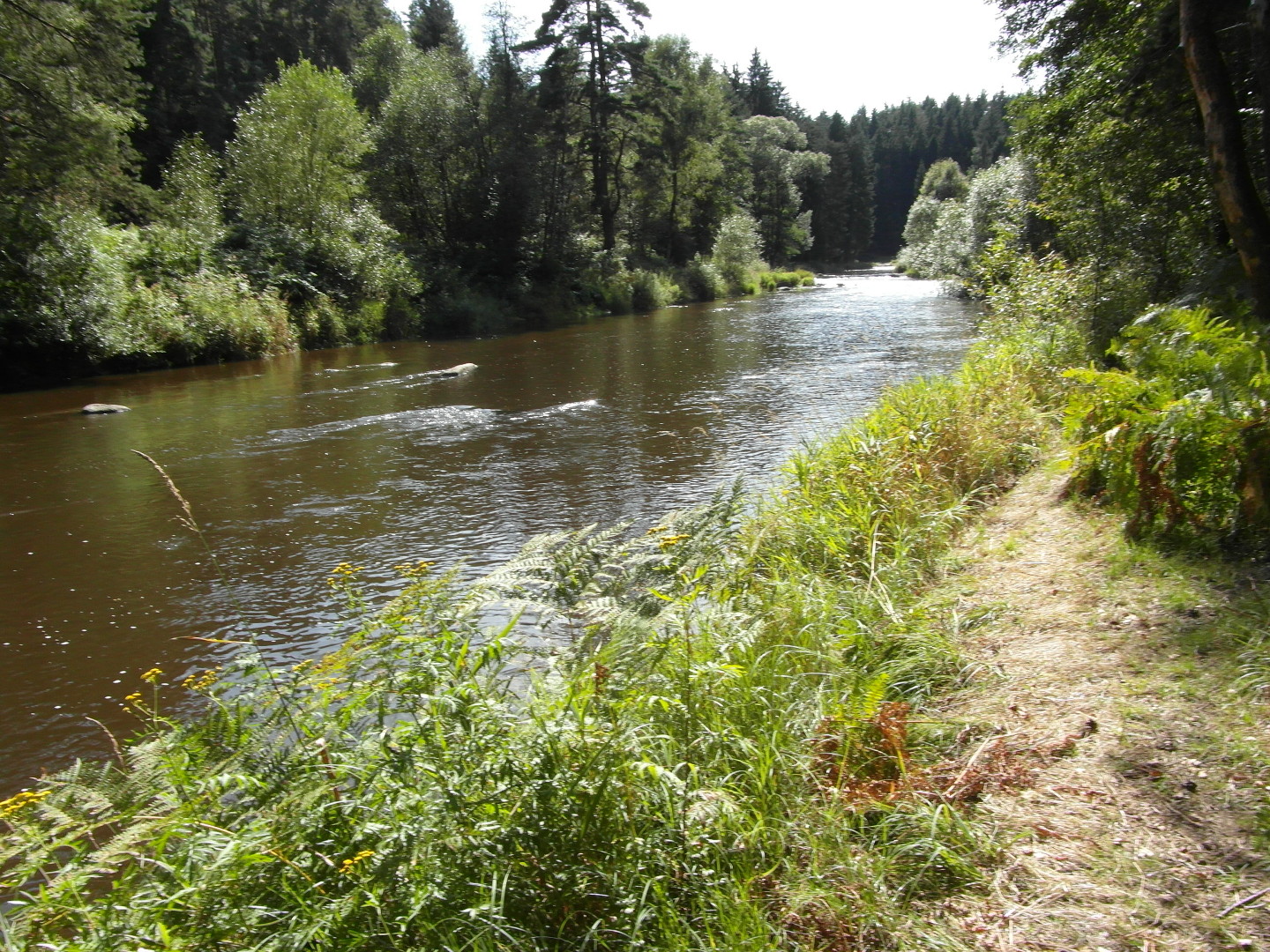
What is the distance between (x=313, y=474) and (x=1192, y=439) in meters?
9.89

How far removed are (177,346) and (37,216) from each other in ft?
12.8

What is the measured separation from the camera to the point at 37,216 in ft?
61.7

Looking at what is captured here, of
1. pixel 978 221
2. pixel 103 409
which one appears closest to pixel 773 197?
pixel 978 221

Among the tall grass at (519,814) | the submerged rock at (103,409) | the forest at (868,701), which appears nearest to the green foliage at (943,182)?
the forest at (868,701)

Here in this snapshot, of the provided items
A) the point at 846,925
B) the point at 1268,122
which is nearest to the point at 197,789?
the point at 846,925

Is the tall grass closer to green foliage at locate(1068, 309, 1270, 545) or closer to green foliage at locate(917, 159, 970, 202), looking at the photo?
green foliage at locate(1068, 309, 1270, 545)

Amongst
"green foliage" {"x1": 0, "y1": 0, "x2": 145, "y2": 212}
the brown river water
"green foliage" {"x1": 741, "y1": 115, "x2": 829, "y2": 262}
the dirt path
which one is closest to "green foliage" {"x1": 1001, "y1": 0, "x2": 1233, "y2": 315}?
the brown river water

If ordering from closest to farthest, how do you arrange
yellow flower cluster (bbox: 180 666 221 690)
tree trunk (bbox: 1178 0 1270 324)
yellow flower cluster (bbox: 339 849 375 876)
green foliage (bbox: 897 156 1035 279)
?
1. yellow flower cluster (bbox: 339 849 375 876)
2. yellow flower cluster (bbox: 180 666 221 690)
3. tree trunk (bbox: 1178 0 1270 324)
4. green foliage (bbox: 897 156 1035 279)

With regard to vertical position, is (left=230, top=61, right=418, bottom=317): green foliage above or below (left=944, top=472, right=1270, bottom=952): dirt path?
above

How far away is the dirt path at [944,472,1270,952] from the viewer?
2379 millimetres

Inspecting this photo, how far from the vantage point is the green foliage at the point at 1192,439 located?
4.26 m

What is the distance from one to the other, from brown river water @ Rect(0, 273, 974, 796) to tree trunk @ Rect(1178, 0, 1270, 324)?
190 inches

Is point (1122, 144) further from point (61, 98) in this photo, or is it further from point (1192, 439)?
point (61, 98)

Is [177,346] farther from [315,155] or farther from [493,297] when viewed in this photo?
[493,297]
